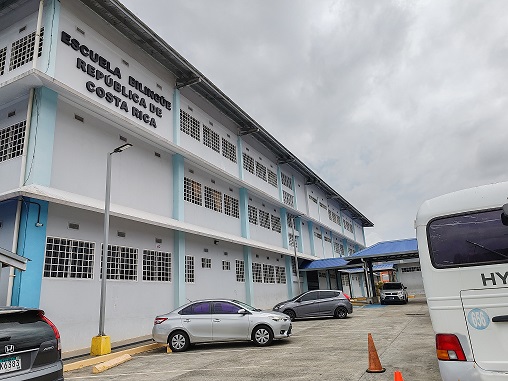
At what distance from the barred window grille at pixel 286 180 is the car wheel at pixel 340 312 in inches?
559

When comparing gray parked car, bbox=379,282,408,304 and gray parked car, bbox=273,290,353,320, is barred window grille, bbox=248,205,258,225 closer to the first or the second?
gray parked car, bbox=273,290,353,320

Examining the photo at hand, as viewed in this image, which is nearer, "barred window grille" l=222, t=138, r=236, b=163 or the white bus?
the white bus

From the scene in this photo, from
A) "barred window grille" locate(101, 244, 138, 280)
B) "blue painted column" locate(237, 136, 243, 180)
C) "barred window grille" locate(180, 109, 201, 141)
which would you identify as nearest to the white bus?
"barred window grille" locate(101, 244, 138, 280)

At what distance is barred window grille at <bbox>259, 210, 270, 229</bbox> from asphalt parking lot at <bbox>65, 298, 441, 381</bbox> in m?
15.3

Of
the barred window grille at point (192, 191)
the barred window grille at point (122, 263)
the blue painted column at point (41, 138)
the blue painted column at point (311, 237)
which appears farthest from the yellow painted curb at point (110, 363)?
the blue painted column at point (311, 237)

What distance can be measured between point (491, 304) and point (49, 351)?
522cm

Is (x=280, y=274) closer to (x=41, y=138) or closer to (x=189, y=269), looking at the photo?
(x=189, y=269)

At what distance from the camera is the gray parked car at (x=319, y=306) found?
2095 cm

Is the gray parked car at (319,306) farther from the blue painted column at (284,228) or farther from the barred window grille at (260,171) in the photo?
the barred window grille at (260,171)

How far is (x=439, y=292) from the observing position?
481 centimetres

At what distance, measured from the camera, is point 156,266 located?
16.9m

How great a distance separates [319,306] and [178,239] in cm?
887

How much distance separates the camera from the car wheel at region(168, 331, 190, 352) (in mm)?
11867

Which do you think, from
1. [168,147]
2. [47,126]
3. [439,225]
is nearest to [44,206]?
[47,126]
